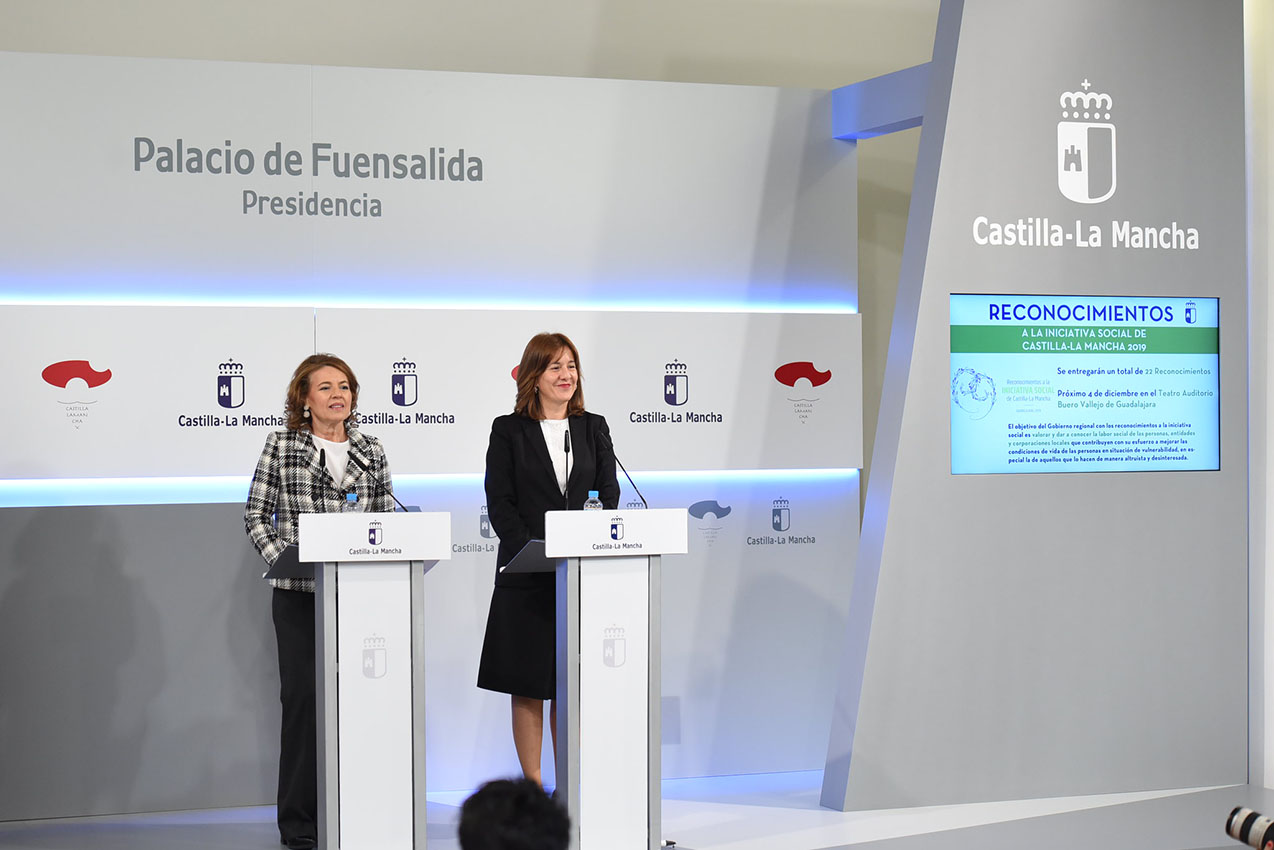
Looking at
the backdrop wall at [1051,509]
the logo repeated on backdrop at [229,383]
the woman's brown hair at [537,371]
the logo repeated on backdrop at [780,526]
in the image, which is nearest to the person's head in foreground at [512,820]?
the woman's brown hair at [537,371]

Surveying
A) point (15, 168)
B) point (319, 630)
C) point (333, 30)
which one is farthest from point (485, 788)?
point (333, 30)

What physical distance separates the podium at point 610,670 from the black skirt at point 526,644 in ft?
2.24

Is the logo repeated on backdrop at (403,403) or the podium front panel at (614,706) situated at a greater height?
the logo repeated on backdrop at (403,403)

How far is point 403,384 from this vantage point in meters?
4.90

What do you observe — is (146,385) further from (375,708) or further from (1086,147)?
(1086,147)

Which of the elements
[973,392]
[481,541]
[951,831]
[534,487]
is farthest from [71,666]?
[973,392]

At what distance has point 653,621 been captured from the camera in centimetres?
346

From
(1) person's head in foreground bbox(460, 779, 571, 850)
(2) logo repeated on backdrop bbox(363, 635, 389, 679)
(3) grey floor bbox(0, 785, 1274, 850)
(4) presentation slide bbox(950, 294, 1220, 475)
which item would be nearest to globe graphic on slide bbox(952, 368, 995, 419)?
(4) presentation slide bbox(950, 294, 1220, 475)

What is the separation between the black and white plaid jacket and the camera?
3.98 metres

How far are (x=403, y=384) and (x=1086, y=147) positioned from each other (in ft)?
9.06

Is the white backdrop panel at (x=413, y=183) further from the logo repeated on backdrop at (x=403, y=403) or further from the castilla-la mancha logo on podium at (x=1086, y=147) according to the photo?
the castilla-la mancha logo on podium at (x=1086, y=147)

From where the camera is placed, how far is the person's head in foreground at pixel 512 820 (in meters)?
1.60

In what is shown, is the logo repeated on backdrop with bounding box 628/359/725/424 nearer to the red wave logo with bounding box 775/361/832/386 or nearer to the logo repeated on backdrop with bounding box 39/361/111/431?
the red wave logo with bounding box 775/361/832/386

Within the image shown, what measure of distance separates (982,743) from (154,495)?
10.6 feet
